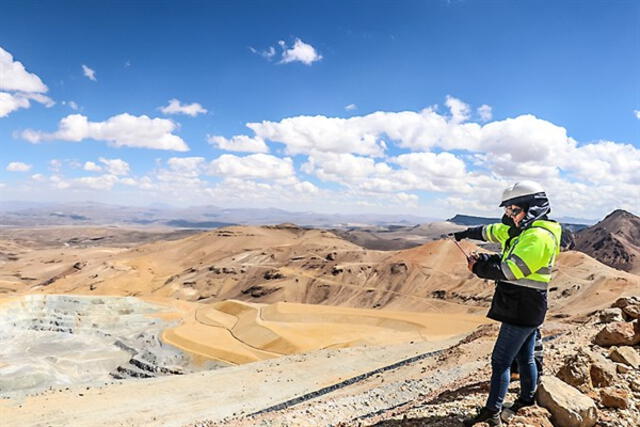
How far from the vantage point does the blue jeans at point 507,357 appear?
4351 mm

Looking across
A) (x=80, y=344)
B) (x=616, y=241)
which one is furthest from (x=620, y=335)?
(x=616, y=241)

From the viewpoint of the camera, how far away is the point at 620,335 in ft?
25.4

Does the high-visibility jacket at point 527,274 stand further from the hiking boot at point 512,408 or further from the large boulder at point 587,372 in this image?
the large boulder at point 587,372

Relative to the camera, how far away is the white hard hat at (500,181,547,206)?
176 inches

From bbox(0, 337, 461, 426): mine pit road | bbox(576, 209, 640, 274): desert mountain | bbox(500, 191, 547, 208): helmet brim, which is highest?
bbox(500, 191, 547, 208): helmet brim

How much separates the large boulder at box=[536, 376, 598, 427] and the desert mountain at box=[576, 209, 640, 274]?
78484 mm

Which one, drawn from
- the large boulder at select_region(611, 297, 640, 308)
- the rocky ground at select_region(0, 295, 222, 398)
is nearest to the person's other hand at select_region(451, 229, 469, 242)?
the large boulder at select_region(611, 297, 640, 308)

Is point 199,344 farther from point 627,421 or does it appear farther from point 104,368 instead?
point 627,421

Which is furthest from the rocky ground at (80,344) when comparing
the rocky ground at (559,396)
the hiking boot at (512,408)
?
the hiking boot at (512,408)

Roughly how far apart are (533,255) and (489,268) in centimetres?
39

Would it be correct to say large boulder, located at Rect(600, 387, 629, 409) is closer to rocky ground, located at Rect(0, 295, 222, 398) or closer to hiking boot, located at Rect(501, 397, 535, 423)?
hiking boot, located at Rect(501, 397, 535, 423)

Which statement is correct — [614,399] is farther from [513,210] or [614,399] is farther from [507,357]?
[513,210]

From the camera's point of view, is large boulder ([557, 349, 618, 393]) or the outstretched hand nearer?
large boulder ([557, 349, 618, 393])

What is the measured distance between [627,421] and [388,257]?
181 ft
